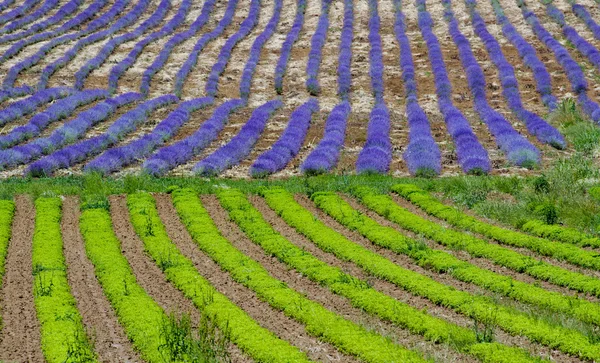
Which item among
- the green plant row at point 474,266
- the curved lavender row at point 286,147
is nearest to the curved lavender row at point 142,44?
the curved lavender row at point 286,147

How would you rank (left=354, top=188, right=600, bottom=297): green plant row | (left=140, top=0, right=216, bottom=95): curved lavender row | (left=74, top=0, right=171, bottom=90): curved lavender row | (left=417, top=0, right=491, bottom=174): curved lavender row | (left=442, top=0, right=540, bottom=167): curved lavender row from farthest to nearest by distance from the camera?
(left=74, top=0, right=171, bottom=90): curved lavender row
(left=140, top=0, right=216, bottom=95): curved lavender row
(left=442, top=0, right=540, bottom=167): curved lavender row
(left=417, top=0, right=491, bottom=174): curved lavender row
(left=354, top=188, right=600, bottom=297): green plant row

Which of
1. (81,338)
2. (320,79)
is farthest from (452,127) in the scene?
(81,338)

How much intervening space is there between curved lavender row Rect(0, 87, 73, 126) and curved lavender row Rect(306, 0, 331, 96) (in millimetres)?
10687

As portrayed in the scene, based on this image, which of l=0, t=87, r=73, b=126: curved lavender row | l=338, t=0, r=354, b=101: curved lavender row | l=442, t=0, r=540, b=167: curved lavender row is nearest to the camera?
l=442, t=0, r=540, b=167: curved lavender row

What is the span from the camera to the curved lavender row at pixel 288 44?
33.4 meters

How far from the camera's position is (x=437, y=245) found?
15539 millimetres

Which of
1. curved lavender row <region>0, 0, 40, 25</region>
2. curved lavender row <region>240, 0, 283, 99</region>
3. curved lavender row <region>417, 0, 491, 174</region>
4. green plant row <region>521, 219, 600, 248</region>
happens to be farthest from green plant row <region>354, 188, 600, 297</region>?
curved lavender row <region>0, 0, 40, 25</region>

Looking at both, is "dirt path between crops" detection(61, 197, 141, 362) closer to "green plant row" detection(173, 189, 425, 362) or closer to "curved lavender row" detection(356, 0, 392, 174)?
"green plant row" detection(173, 189, 425, 362)

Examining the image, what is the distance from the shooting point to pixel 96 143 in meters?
24.3

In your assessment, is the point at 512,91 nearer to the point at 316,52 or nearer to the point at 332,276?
the point at 316,52

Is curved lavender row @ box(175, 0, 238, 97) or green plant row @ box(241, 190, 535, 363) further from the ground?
green plant row @ box(241, 190, 535, 363)

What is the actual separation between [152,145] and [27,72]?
13361mm

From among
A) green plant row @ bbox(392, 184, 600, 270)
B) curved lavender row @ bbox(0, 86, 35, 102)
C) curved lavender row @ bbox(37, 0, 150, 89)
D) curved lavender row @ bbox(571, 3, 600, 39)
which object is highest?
green plant row @ bbox(392, 184, 600, 270)

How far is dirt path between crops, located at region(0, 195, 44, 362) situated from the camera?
11.1 metres
